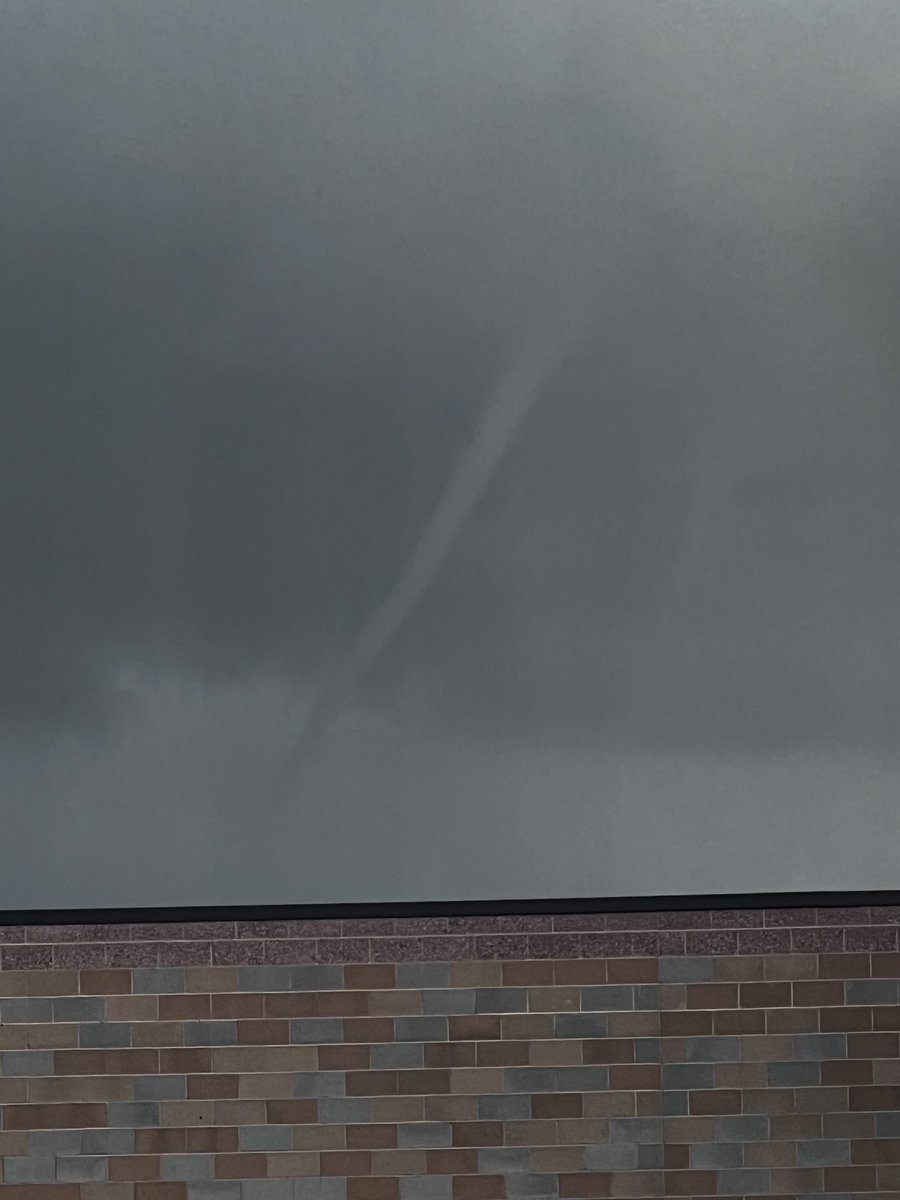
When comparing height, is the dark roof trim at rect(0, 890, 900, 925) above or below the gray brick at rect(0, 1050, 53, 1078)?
above

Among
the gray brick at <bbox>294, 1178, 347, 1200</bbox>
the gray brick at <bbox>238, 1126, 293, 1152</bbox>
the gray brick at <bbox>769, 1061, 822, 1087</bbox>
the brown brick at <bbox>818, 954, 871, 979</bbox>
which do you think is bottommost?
the gray brick at <bbox>294, 1178, 347, 1200</bbox>

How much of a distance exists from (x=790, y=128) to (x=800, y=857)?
67.2 inches

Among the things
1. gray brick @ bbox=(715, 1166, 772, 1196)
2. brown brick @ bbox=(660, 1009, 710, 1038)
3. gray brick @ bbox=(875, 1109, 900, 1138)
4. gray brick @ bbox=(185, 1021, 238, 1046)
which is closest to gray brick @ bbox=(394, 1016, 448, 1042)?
gray brick @ bbox=(185, 1021, 238, 1046)

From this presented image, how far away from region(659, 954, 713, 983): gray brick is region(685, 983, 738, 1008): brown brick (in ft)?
0.06

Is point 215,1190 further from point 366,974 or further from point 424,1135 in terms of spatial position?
point 366,974

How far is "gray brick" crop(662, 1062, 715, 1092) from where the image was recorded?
2.80 meters

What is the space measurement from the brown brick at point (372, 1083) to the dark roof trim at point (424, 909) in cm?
36

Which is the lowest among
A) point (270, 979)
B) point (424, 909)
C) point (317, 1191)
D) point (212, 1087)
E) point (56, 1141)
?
point (317, 1191)

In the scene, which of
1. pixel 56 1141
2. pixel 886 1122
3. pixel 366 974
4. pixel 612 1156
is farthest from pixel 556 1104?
pixel 56 1141

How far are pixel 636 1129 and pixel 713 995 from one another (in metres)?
0.36

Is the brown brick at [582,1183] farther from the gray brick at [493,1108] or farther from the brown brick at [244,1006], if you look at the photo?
the brown brick at [244,1006]

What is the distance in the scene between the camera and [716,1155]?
281cm

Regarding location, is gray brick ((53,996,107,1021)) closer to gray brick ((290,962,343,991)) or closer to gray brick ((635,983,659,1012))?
gray brick ((290,962,343,991))

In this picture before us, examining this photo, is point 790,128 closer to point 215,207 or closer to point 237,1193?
point 215,207
